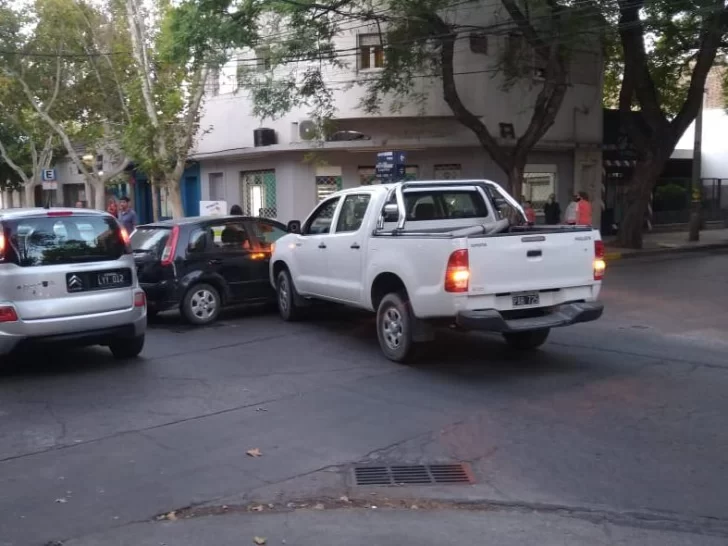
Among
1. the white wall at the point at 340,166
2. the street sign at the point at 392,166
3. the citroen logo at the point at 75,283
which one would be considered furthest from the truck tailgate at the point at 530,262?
the white wall at the point at 340,166

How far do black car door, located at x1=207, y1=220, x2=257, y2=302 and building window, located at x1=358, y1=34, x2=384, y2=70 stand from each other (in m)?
10.3

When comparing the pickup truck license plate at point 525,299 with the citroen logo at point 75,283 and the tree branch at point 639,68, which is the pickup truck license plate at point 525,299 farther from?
the tree branch at point 639,68

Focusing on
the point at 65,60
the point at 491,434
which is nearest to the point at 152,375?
the point at 491,434

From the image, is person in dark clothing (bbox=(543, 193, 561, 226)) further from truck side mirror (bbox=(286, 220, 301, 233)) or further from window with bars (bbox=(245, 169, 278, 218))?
truck side mirror (bbox=(286, 220, 301, 233))

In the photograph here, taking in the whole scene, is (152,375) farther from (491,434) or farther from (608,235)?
(608,235)

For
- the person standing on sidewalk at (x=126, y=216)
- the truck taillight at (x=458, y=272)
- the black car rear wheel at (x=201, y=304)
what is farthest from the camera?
the person standing on sidewalk at (x=126, y=216)

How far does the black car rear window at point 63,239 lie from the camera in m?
8.38

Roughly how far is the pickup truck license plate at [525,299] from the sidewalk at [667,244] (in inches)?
537

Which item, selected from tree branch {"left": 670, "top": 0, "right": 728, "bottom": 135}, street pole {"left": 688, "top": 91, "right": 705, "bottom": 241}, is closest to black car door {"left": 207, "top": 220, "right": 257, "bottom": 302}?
tree branch {"left": 670, "top": 0, "right": 728, "bottom": 135}

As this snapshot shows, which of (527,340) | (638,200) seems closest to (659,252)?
(638,200)

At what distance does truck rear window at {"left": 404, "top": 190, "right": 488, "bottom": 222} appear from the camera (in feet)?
32.3

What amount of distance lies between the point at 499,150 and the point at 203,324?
10617 millimetres

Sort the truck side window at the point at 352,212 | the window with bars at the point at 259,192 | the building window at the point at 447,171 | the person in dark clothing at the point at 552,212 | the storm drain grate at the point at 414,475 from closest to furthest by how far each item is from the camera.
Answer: the storm drain grate at the point at 414,475 < the truck side window at the point at 352,212 < the person in dark clothing at the point at 552,212 < the building window at the point at 447,171 < the window with bars at the point at 259,192

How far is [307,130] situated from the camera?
22.6 metres
